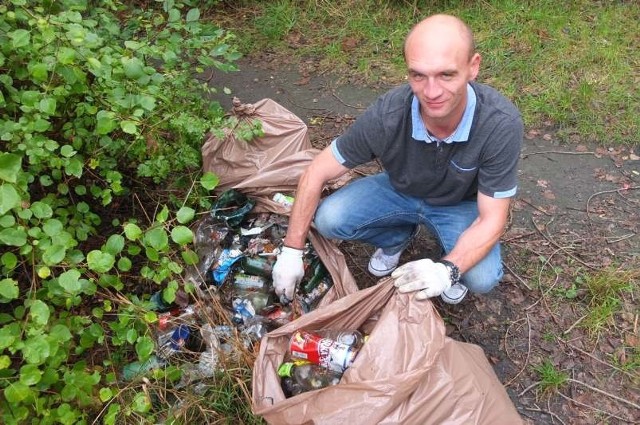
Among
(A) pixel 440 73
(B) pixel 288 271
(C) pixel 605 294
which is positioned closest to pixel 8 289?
(B) pixel 288 271

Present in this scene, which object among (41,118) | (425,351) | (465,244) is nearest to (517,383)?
(465,244)

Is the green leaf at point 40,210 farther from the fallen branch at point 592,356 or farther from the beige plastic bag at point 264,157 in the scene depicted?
the fallen branch at point 592,356

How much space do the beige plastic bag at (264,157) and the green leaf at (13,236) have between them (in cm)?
112

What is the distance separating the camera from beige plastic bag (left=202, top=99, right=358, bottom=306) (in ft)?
8.54

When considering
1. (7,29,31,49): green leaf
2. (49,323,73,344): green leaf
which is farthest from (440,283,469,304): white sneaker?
(7,29,31,49): green leaf

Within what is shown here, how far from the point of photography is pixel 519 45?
14.1 feet

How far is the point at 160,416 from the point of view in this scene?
6.88ft

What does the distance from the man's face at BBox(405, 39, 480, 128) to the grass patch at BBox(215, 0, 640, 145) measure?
1988mm

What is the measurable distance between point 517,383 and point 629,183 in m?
1.67

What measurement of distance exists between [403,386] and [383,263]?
3.74ft

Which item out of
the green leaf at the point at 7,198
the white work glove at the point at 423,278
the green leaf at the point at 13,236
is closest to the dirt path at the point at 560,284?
the white work glove at the point at 423,278

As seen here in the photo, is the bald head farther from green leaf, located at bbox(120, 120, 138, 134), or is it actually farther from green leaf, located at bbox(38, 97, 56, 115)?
green leaf, located at bbox(38, 97, 56, 115)

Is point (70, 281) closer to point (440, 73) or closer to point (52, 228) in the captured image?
point (52, 228)

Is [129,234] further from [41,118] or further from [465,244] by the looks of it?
[465,244]
